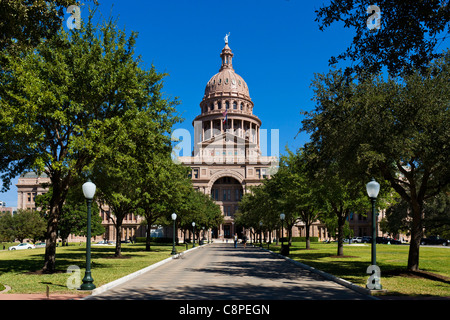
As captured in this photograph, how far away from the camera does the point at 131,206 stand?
34.5 m

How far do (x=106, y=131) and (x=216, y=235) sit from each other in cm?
10235

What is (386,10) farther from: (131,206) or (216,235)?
(216,235)

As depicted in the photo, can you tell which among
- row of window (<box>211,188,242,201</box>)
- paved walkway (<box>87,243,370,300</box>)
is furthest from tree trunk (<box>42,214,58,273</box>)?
row of window (<box>211,188,242,201</box>)

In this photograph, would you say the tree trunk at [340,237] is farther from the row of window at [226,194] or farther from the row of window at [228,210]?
the row of window at [226,194]

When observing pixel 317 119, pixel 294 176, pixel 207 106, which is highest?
pixel 207 106

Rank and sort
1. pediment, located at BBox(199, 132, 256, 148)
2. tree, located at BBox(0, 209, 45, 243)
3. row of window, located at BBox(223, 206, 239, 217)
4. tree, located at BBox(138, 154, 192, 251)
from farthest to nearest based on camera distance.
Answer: pediment, located at BBox(199, 132, 256, 148) < row of window, located at BBox(223, 206, 239, 217) < tree, located at BBox(0, 209, 45, 243) < tree, located at BBox(138, 154, 192, 251)

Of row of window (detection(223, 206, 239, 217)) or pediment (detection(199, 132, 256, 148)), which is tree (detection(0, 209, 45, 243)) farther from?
pediment (detection(199, 132, 256, 148))

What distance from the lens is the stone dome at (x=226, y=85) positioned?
14100 centimetres

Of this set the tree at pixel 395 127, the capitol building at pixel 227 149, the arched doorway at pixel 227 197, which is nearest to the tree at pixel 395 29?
the tree at pixel 395 127

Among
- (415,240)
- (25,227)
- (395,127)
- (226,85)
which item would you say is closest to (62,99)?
(395,127)

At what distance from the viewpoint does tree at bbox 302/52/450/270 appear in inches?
687

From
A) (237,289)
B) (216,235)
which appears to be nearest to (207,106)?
(216,235)

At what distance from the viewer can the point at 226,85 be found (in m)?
142

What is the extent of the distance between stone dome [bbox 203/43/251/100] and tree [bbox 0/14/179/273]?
120m
